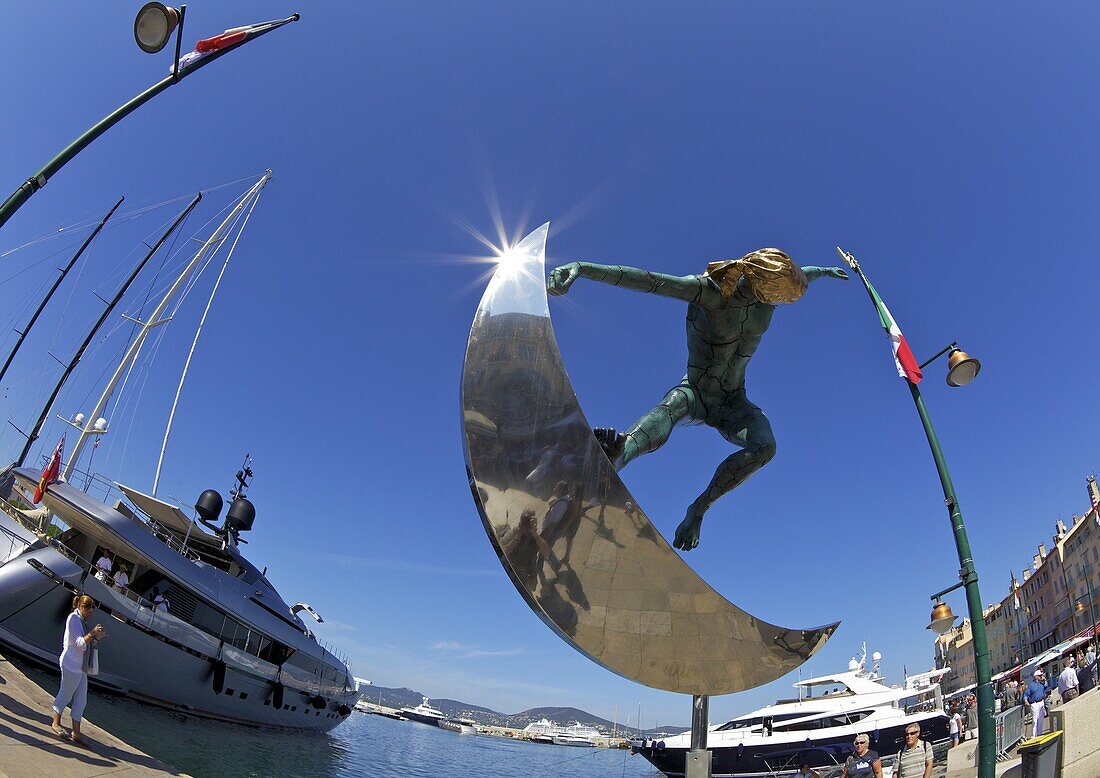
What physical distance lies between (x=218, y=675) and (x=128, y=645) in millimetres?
4208

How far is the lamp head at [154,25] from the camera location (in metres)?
5.99


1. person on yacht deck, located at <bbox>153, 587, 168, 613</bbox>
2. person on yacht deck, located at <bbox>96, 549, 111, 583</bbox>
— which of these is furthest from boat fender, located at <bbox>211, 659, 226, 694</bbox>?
person on yacht deck, located at <bbox>96, 549, 111, 583</bbox>

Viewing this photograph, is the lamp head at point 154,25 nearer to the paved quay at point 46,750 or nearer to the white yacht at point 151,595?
the paved quay at point 46,750

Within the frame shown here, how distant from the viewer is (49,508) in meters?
18.6

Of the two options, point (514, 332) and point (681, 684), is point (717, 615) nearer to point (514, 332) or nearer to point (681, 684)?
point (681, 684)

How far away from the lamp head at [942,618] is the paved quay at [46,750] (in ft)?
29.1

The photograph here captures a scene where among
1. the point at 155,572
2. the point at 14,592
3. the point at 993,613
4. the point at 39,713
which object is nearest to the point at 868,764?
the point at 39,713

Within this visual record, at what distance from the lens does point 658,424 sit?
421 cm

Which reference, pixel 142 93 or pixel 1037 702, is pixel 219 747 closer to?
pixel 142 93

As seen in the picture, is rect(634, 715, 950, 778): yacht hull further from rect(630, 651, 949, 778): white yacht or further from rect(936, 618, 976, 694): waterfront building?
rect(936, 618, 976, 694): waterfront building

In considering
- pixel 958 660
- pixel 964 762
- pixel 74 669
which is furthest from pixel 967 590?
pixel 958 660

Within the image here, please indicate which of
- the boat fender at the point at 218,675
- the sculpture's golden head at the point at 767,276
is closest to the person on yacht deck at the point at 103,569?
the boat fender at the point at 218,675

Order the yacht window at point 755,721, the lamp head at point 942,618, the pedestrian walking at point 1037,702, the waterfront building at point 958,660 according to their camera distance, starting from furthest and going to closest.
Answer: the waterfront building at point 958,660
the yacht window at point 755,721
the pedestrian walking at point 1037,702
the lamp head at point 942,618

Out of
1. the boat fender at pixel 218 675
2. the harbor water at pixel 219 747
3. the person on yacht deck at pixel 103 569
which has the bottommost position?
the harbor water at pixel 219 747
